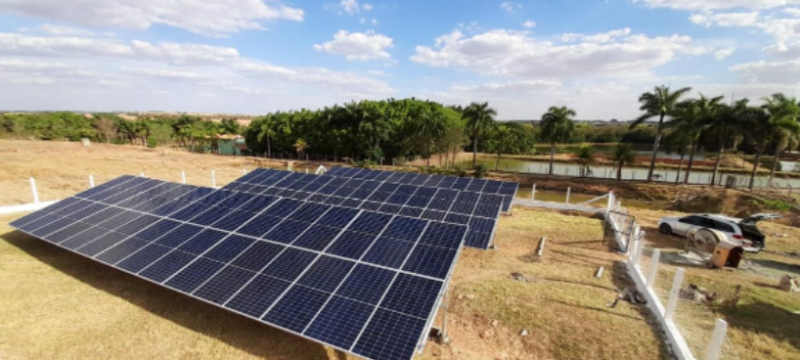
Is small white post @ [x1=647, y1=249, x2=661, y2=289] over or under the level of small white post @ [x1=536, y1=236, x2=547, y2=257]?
over

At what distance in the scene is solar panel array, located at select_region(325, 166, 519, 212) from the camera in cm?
1855

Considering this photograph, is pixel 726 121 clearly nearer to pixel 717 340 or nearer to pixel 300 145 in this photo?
pixel 717 340

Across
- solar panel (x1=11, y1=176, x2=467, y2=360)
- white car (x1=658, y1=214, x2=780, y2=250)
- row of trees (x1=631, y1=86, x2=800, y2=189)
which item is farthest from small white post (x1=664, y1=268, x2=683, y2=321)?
row of trees (x1=631, y1=86, x2=800, y2=189)

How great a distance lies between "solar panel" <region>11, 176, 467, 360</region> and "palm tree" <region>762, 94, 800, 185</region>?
135 feet

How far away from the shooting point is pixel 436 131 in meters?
54.3

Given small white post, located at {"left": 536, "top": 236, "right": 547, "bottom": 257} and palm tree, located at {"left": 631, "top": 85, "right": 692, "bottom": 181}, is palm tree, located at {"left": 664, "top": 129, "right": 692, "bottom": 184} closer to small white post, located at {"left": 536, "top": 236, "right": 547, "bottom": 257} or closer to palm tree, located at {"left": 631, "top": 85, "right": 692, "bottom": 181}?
palm tree, located at {"left": 631, "top": 85, "right": 692, "bottom": 181}

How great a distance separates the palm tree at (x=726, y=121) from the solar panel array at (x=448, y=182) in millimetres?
30375

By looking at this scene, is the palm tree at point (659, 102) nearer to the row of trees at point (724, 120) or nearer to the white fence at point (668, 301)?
the row of trees at point (724, 120)

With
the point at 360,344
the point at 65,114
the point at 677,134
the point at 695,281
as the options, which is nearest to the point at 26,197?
the point at 360,344

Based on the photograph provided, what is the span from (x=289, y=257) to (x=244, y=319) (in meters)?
2.20

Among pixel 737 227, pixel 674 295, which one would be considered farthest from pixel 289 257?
pixel 737 227

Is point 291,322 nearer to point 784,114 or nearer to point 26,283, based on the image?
point 26,283

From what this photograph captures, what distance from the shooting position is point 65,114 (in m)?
82.9

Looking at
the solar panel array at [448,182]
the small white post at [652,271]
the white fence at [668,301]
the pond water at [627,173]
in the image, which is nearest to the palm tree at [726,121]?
the pond water at [627,173]
